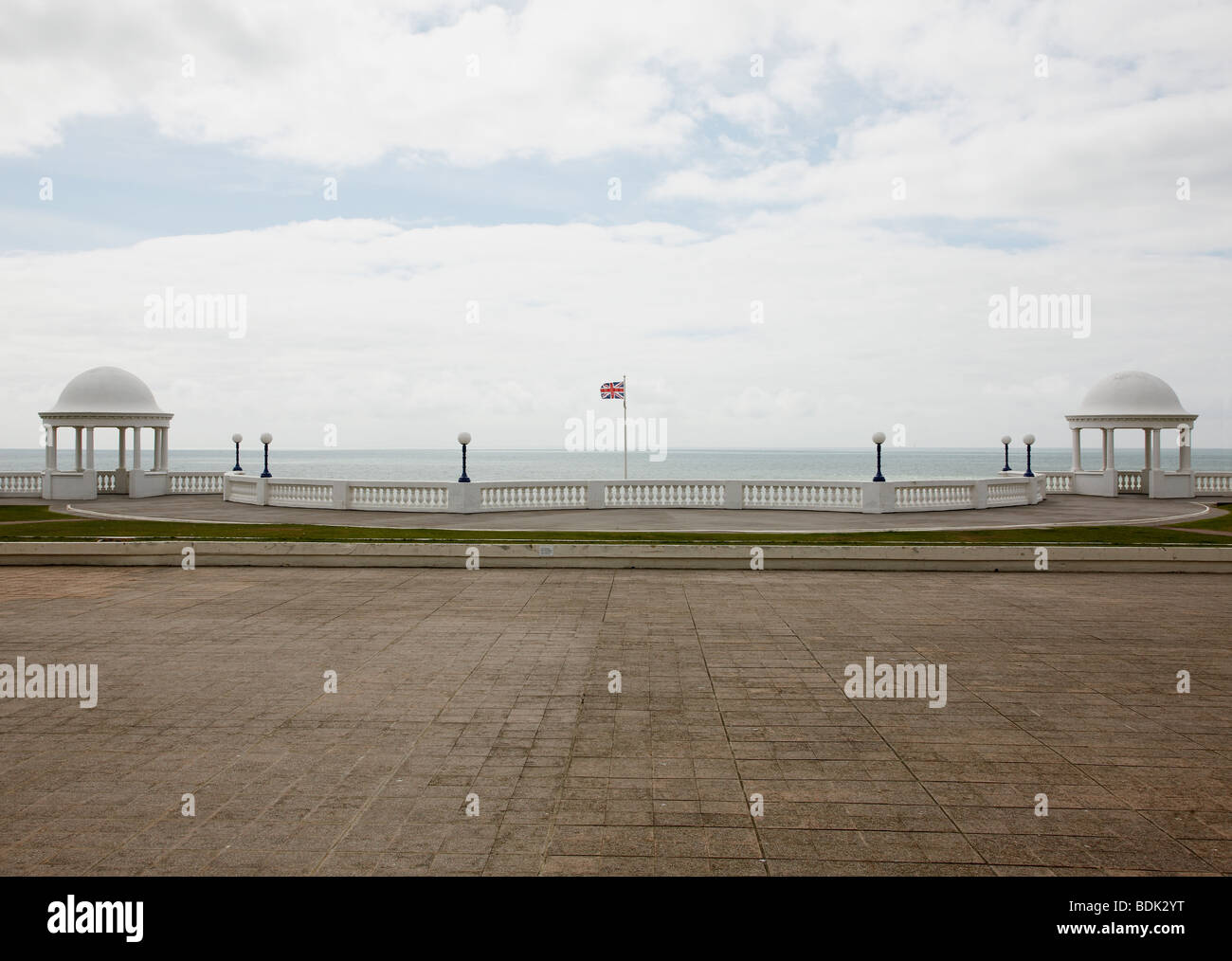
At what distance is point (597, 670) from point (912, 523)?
1712 cm

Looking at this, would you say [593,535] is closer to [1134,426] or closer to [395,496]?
[395,496]

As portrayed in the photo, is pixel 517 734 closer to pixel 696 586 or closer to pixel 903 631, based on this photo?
pixel 903 631

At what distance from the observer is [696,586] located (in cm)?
1324

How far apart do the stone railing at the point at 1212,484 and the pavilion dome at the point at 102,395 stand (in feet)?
158

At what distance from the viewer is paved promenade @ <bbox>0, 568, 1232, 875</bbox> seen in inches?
170

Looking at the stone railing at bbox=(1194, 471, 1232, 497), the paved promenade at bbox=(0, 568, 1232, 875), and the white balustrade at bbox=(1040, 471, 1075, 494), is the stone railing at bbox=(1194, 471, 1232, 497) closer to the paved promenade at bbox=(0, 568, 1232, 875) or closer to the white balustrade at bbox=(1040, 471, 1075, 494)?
the white balustrade at bbox=(1040, 471, 1075, 494)

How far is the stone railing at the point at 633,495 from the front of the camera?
26.5 metres

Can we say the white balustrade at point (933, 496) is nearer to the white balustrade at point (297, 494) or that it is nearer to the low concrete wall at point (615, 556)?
the low concrete wall at point (615, 556)

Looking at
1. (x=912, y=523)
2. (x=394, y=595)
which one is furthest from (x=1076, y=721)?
(x=912, y=523)

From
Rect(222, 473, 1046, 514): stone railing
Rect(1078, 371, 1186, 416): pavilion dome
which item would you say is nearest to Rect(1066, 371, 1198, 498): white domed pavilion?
Rect(1078, 371, 1186, 416): pavilion dome

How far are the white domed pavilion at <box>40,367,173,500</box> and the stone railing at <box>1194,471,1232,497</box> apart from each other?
1846 inches

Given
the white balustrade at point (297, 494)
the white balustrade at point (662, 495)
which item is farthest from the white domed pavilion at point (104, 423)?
the white balustrade at point (662, 495)
